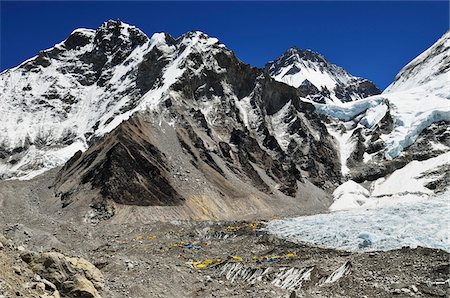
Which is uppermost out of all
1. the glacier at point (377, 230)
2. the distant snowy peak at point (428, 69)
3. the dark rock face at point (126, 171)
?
the distant snowy peak at point (428, 69)

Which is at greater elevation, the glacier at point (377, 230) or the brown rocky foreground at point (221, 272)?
the glacier at point (377, 230)

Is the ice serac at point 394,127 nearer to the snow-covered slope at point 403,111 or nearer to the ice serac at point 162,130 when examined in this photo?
the snow-covered slope at point 403,111

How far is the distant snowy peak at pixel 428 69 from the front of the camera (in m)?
149

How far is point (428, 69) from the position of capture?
6368 inches

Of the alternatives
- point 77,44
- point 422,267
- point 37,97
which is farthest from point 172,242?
point 77,44

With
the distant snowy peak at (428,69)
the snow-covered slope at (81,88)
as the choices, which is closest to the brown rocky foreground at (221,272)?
the snow-covered slope at (81,88)

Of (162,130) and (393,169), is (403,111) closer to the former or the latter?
(393,169)

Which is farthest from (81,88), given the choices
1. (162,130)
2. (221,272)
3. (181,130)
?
(221,272)

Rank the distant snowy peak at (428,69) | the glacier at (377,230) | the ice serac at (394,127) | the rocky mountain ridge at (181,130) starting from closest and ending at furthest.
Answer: the glacier at (377,230) < the rocky mountain ridge at (181,130) < the ice serac at (394,127) < the distant snowy peak at (428,69)

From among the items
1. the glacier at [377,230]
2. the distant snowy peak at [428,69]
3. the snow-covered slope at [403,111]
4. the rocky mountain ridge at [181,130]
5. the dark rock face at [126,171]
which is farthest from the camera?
the distant snowy peak at [428,69]

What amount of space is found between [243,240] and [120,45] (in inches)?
4299

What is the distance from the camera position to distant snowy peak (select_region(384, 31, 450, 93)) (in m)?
149

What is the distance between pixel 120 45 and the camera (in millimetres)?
142500

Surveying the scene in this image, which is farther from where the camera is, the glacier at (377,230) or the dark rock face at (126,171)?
the dark rock face at (126,171)
